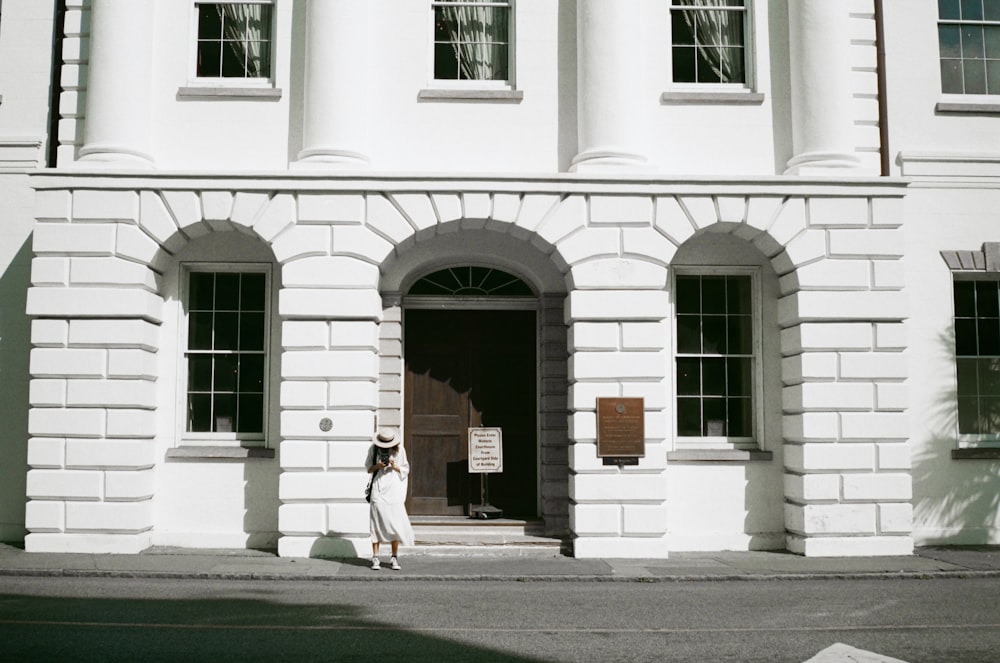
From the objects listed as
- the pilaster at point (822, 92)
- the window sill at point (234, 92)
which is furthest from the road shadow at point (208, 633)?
the pilaster at point (822, 92)

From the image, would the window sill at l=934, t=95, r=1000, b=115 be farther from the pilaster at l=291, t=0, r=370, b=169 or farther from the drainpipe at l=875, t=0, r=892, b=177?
the pilaster at l=291, t=0, r=370, b=169

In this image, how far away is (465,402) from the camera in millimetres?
14328

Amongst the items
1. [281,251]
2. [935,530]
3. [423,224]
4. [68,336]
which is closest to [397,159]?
[423,224]

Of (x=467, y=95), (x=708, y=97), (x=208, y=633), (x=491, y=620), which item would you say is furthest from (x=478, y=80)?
(x=208, y=633)

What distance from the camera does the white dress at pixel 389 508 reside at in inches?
454

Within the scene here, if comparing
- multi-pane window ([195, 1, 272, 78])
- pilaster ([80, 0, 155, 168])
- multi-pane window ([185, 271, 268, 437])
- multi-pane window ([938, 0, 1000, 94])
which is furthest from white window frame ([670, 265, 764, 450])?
pilaster ([80, 0, 155, 168])

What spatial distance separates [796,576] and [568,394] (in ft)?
12.8

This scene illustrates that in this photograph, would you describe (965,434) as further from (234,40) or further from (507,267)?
(234,40)

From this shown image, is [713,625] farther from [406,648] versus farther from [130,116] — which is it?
[130,116]

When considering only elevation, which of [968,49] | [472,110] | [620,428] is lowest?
[620,428]

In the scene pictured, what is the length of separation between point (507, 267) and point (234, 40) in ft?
17.0

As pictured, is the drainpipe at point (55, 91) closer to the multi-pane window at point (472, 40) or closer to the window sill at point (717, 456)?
the multi-pane window at point (472, 40)

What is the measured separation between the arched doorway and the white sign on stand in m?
0.33

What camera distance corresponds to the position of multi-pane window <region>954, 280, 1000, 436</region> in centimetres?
1420
